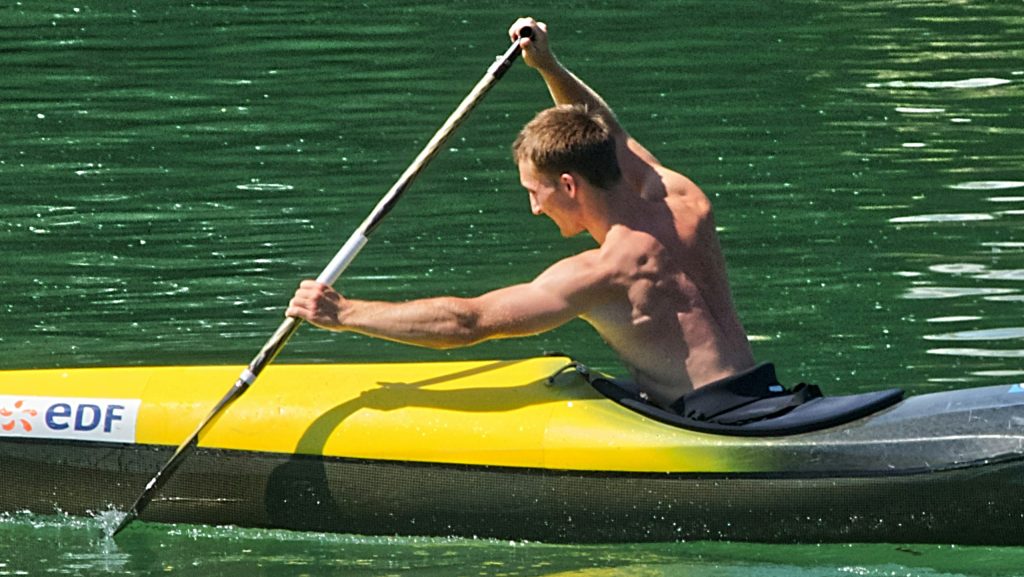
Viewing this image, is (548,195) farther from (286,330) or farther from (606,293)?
(286,330)

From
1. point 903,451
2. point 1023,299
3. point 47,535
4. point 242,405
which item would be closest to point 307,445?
point 242,405

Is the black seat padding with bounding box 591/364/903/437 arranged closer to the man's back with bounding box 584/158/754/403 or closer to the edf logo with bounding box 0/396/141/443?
the man's back with bounding box 584/158/754/403

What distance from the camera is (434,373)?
24.0 ft

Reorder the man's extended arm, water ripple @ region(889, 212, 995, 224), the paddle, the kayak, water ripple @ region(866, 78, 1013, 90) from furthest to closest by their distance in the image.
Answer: water ripple @ region(866, 78, 1013, 90), water ripple @ region(889, 212, 995, 224), the paddle, the man's extended arm, the kayak

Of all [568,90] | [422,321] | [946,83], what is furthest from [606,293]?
[946,83]

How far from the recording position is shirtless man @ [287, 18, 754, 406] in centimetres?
684

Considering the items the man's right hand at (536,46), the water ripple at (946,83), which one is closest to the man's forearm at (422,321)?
the man's right hand at (536,46)

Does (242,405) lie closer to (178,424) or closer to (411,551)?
(178,424)

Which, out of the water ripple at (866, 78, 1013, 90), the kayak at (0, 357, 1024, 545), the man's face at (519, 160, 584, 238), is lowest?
the water ripple at (866, 78, 1013, 90)

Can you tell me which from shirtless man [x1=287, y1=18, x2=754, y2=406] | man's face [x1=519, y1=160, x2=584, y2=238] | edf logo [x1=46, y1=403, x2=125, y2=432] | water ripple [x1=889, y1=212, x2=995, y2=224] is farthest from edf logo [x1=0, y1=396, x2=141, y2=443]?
water ripple [x1=889, y1=212, x2=995, y2=224]

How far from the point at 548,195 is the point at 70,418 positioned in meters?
1.77

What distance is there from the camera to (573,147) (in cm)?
683

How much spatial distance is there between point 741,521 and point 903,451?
21.4 inches

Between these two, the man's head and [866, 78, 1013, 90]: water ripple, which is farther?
[866, 78, 1013, 90]: water ripple
